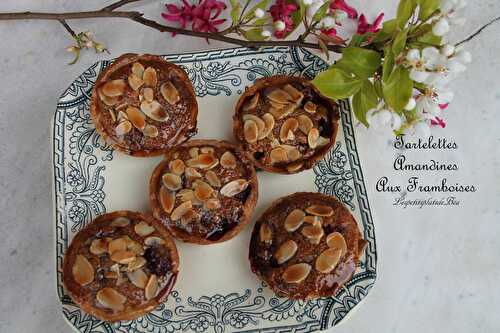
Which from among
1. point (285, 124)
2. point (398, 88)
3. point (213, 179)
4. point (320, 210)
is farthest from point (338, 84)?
point (213, 179)

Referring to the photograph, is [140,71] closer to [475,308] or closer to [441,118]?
[441,118]

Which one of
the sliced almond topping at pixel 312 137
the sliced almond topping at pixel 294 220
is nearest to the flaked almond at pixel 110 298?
the sliced almond topping at pixel 294 220

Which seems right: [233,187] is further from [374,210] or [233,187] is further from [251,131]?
[374,210]

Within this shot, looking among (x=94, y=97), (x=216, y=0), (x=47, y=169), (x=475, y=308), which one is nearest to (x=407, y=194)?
(x=475, y=308)

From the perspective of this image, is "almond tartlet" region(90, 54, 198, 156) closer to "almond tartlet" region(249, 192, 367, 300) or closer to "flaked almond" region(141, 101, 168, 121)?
"flaked almond" region(141, 101, 168, 121)

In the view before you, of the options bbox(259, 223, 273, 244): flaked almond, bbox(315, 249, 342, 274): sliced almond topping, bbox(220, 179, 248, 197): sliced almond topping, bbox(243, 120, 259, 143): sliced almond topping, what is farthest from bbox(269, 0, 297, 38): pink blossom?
bbox(315, 249, 342, 274): sliced almond topping

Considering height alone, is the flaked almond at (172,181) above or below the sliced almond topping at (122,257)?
above

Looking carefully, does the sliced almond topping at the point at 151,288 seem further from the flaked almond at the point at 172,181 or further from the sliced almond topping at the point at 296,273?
the sliced almond topping at the point at 296,273
